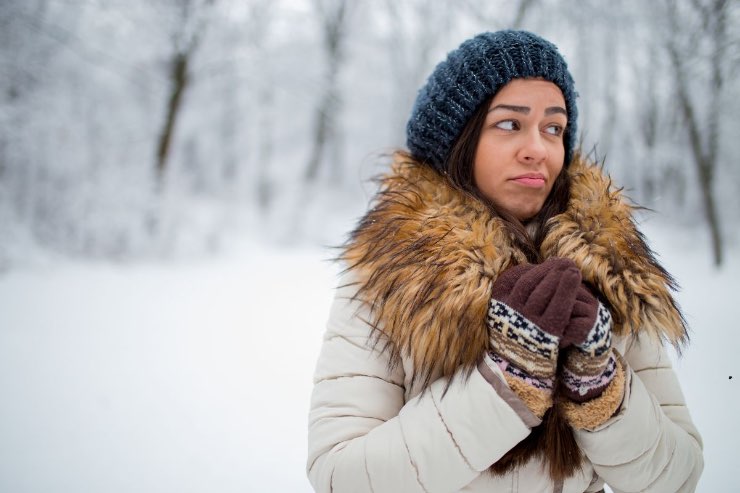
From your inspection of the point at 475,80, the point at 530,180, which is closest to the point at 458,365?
the point at 530,180

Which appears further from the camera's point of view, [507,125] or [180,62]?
[180,62]

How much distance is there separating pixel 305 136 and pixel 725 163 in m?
13.2

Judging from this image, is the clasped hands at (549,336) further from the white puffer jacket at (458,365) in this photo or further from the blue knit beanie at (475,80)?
the blue knit beanie at (475,80)

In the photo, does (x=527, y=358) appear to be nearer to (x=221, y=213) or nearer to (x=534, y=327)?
(x=534, y=327)

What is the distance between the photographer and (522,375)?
0.85 m

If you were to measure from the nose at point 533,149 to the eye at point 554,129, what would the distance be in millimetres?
86

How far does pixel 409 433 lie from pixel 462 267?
40 cm

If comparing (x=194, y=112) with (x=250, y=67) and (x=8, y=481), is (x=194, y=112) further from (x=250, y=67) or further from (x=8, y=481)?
(x=8, y=481)

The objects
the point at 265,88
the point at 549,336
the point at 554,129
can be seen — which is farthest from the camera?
the point at 265,88

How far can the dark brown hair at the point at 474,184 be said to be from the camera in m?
1.17

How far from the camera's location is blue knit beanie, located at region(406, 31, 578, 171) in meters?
1.18

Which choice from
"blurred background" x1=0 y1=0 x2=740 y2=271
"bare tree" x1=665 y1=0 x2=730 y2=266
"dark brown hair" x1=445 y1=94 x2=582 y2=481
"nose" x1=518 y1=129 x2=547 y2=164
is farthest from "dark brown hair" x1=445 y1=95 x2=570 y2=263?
"bare tree" x1=665 y1=0 x2=730 y2=266

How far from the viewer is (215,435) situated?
8.59 feet

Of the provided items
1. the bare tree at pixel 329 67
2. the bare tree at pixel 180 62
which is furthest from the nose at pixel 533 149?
the bare tree at pixel 329 67
